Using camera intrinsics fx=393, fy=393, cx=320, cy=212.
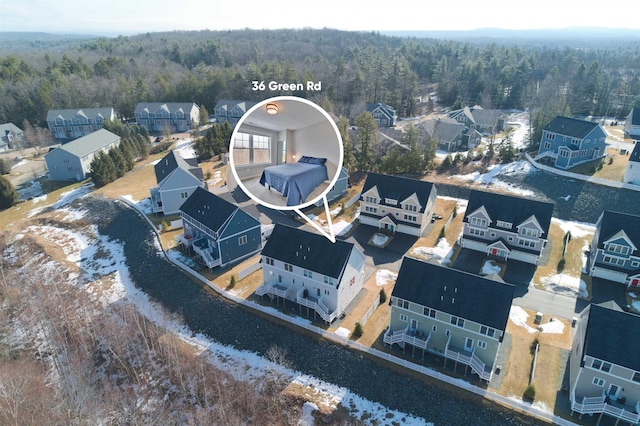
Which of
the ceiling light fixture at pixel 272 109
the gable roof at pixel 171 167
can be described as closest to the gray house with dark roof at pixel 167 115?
the gable roof at pixel 171 167

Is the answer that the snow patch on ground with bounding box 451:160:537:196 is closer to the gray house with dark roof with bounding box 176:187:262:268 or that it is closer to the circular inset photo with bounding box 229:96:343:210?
the gray house with dark roof with bounding box 176:187:262:268

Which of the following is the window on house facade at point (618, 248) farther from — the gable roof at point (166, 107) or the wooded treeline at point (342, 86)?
the gable roof at point (166, 107)

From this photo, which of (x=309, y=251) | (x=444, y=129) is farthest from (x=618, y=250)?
(x=444, y=129)

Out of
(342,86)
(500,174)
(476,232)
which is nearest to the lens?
(476,232)

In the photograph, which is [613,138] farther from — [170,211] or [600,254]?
[170,211]

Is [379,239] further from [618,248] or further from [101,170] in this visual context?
[101,170]

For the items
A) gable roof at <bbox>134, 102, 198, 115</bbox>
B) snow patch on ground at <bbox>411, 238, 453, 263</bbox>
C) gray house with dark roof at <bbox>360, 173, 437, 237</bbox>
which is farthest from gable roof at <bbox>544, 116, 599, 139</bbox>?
gable roof at <bbox>134, 102, 198, 115</bbox>
